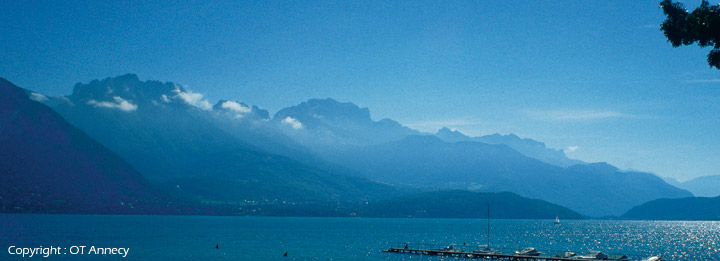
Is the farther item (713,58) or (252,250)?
(252,250)

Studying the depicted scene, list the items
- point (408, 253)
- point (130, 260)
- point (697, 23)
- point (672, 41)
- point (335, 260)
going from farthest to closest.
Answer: point (408, 253) → point (335, 260) → point (130, 260) → point (672, 41) → point (697, 23)

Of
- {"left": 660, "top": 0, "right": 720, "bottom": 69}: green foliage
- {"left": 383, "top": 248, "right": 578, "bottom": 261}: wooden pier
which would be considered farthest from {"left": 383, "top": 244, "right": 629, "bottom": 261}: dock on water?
{"left": 660, "top": 0, "right": 720, "bottom": 69}: green foliage

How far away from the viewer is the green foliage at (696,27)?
32156mm

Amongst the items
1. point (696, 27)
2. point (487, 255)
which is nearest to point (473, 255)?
point (487, 255)

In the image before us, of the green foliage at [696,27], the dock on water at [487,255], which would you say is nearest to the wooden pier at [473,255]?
the dock on water at [487,255]

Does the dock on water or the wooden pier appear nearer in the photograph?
the dock on water

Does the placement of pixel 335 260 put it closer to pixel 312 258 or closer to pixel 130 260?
pixel 312 258

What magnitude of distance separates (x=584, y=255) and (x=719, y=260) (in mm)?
51287

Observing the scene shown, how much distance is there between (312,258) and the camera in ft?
393

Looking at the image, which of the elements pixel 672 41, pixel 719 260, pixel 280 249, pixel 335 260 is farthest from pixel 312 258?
pixel 719 260

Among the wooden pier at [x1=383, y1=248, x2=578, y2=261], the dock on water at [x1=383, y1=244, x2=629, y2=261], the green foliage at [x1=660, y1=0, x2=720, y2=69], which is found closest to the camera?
the green foliage at [x1=660, y1=0, x2=720, y2=69]

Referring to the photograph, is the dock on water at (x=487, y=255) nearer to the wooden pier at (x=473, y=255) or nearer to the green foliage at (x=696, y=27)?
the wooden pier at (x=473, y=255)

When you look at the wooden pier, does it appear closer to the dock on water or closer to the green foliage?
the dock on water

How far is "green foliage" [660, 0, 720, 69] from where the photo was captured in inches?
1266
